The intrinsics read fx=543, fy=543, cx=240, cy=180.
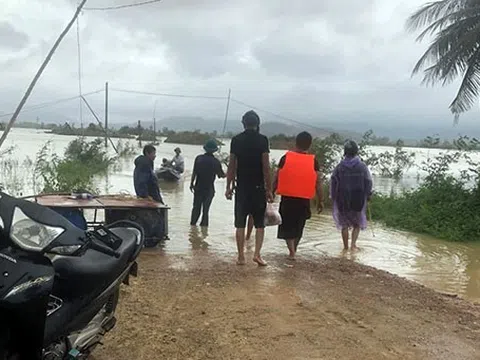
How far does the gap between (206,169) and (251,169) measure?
10.9 feet

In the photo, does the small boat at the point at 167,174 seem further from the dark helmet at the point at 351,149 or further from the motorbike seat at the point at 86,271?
the motorbike seat at the point at 86,271

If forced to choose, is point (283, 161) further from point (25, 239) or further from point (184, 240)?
point (25, 239)

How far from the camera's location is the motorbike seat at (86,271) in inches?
101

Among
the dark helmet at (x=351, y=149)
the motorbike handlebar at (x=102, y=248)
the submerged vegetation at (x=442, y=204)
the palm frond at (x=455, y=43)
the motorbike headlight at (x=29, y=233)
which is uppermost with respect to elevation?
the palm frond at (x=455, y=43)

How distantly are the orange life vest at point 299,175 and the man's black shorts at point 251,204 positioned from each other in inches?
21.3

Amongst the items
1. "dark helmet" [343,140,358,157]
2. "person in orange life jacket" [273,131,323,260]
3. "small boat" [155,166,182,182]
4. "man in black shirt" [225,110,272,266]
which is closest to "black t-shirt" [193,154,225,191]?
"dark helmet" [343,140,358,157]

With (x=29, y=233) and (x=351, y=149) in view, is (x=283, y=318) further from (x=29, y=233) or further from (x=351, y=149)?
(x=351, y=149)

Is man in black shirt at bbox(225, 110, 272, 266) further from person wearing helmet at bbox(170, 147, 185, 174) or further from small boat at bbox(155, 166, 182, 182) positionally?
person wearing helmet at bbox(170, 147, 185, 174)

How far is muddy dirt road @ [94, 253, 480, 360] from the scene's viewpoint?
3879 millimetres

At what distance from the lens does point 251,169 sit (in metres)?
6.44

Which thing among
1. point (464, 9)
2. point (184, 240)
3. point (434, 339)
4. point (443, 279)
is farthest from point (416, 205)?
point (434, 339)

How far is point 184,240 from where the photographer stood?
942 centimetres

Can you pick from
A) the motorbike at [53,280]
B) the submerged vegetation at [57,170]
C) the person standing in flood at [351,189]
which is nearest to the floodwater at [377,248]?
the person standing in flood at [351,189]

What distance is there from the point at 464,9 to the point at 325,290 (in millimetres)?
10449
